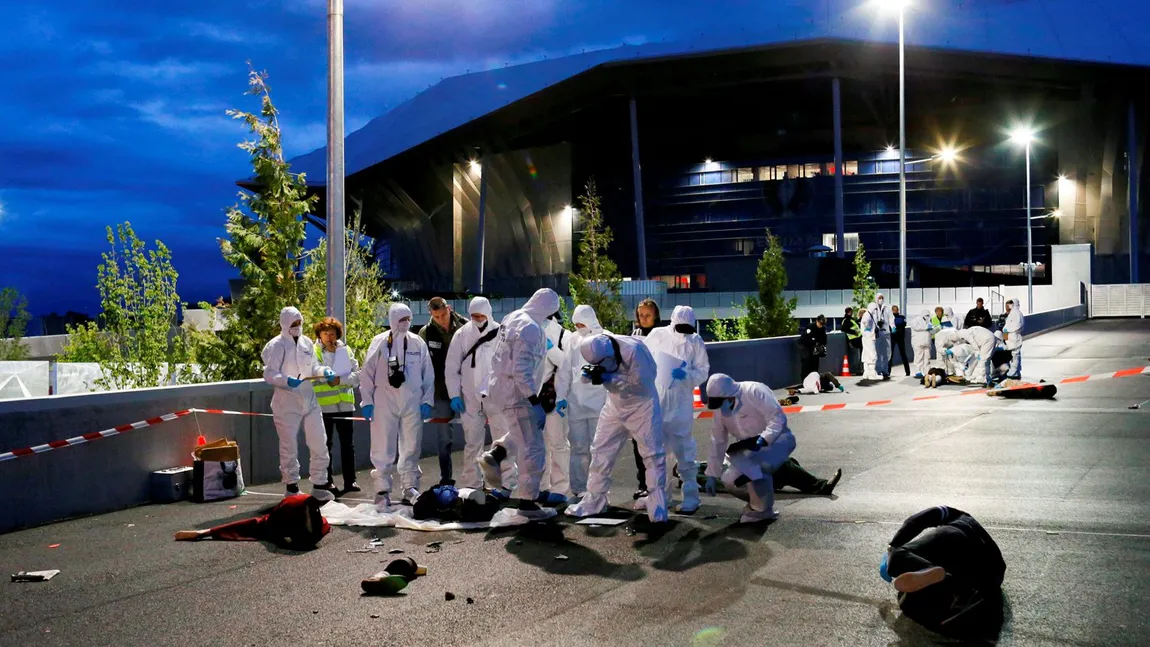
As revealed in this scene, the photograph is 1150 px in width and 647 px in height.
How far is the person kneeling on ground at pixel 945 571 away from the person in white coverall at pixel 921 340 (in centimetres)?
1804

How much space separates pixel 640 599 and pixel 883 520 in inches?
119

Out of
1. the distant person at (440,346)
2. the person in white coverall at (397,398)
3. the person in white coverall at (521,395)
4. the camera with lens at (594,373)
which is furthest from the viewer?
the distant person at (440,346)

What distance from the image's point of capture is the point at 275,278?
46.7 feet

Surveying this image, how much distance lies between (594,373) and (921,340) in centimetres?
1706

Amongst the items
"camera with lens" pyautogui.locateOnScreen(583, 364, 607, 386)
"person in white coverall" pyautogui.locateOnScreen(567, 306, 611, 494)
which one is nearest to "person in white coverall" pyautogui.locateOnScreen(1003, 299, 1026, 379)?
"person in white coverall" pyautogui.locateOnScreen(567, 306, 611, 494)

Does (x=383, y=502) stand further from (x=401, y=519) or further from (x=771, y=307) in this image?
(x=771, y=307)

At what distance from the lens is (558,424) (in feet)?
31.0

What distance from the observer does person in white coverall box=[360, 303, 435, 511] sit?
9430mm

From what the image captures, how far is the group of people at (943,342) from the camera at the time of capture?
68.4ft

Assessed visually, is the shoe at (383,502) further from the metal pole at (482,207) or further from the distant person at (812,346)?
the metal pole at (482,207)

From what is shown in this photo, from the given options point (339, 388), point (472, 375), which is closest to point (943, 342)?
point (472, 375)

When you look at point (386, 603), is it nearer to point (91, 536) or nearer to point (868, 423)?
point (91, 536)

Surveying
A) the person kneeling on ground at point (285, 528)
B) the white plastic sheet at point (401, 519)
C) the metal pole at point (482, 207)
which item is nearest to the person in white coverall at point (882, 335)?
the white plastic sheet at point (401, 519)

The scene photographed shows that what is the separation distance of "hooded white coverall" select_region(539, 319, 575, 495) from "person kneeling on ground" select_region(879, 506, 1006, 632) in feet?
14.1
